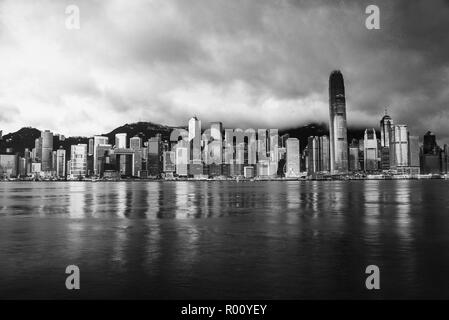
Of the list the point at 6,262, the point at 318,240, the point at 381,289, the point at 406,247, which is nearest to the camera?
the point at 381,289

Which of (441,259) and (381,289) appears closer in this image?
(381,289)

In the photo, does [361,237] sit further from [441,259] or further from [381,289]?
[381,289]
